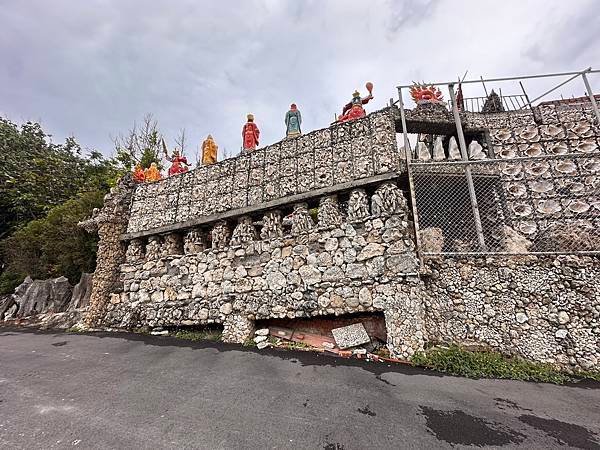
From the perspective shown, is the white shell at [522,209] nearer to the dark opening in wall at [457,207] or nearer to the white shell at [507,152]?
the dark opening in wall at [457,207]

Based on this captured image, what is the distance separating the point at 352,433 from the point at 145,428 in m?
2.15

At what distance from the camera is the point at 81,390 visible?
12.3ft

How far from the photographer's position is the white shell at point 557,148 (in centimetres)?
662

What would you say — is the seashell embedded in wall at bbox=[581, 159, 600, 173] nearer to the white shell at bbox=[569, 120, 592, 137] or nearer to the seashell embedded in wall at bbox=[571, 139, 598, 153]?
the seashell embedded in wall at bbox=[571, 139, 598, 153]

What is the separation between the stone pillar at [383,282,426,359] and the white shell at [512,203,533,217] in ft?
11.3

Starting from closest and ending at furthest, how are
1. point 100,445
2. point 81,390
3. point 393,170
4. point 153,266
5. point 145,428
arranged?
point 100,445, point 145,428, point 81,390, point 393,170, point 153,266

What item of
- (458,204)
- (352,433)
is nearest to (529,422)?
(352,433)

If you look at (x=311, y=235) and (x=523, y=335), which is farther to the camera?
(x=311, y=235)

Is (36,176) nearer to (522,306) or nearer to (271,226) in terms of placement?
(271,226)

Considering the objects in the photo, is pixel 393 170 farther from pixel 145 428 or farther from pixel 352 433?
pixel 145 428

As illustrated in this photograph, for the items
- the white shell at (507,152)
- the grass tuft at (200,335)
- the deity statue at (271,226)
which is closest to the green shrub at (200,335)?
the grass tuft at (200,335)

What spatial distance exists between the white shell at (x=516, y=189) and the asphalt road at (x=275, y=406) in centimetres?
409

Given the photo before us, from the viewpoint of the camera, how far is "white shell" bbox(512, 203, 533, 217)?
20.0 ft

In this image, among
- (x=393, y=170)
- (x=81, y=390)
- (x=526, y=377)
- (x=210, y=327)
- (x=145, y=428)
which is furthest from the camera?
(x=210, y=327)
